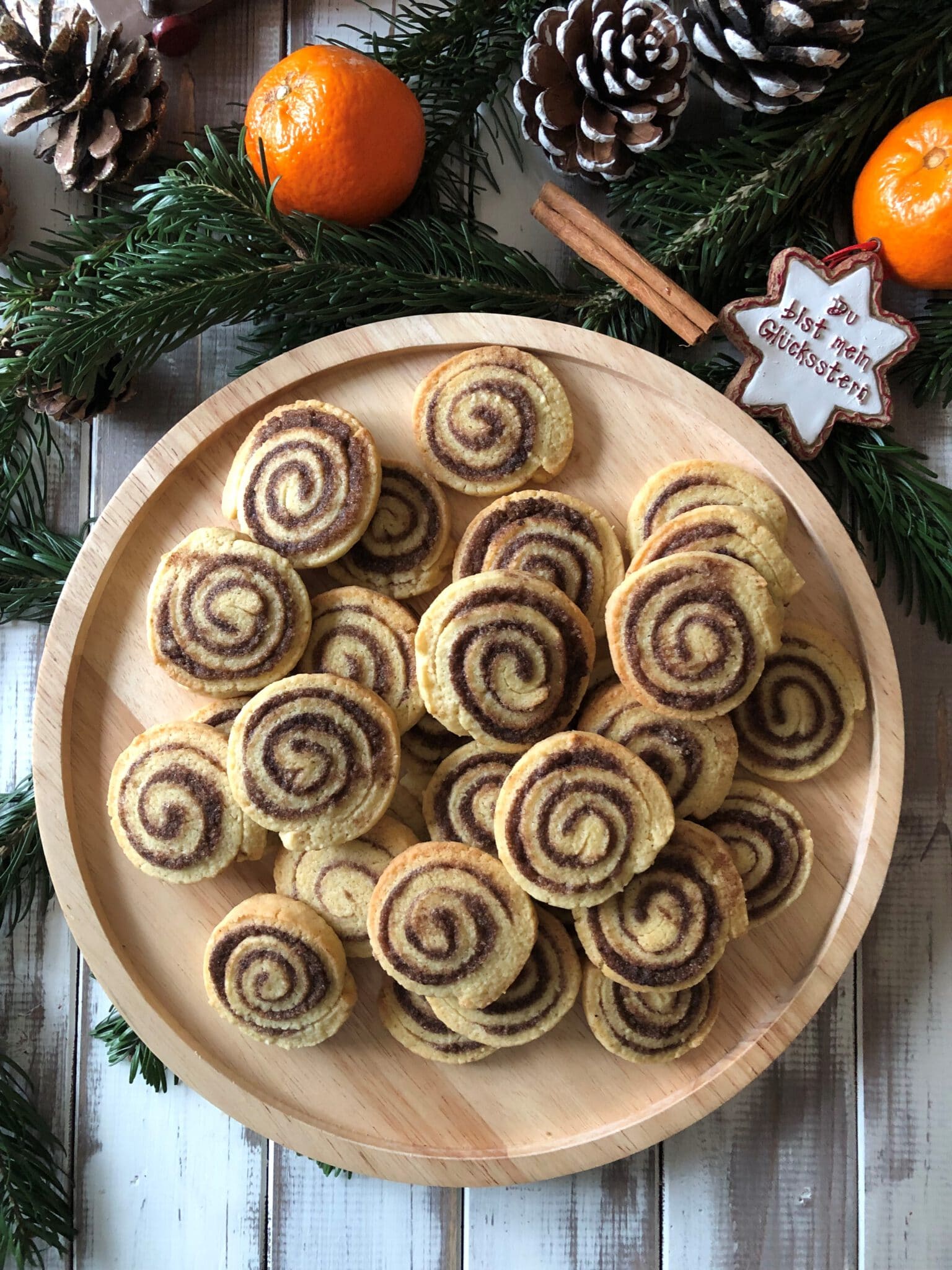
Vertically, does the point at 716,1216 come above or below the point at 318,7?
below

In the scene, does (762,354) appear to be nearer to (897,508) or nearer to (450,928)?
(897,508)

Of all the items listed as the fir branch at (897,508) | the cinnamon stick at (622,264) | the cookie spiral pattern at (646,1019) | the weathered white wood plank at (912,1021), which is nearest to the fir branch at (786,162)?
the cinnamon stick at (622,264)

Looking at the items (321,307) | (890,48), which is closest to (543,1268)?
(321,307)

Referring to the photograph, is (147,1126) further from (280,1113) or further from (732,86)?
(732,86)

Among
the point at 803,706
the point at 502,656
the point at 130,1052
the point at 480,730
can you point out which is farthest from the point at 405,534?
the point at 130,1052

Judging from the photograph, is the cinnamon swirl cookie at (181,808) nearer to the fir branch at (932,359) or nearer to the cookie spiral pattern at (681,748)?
the cookie spiral pattern at (681,748)
